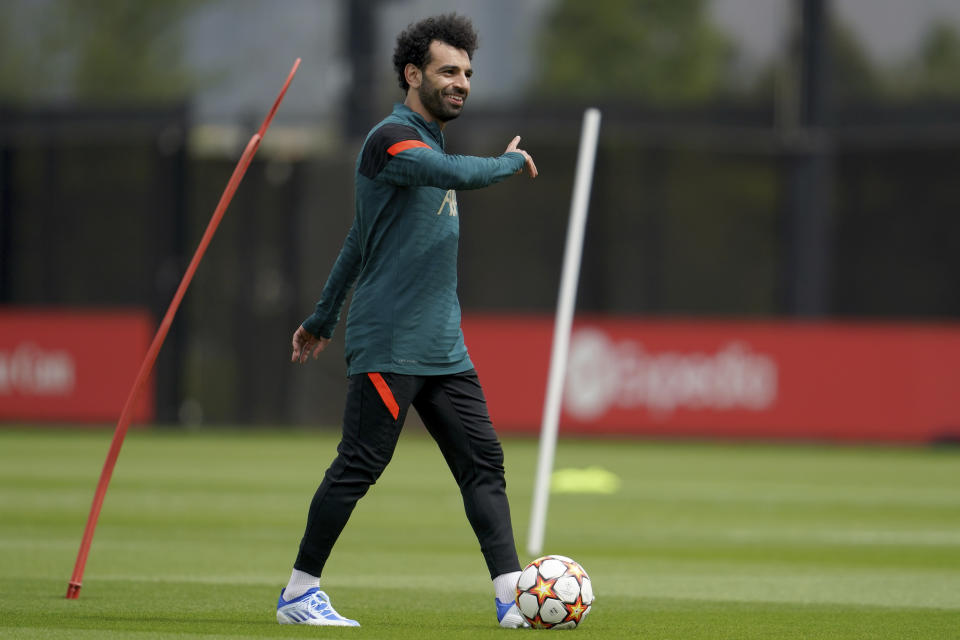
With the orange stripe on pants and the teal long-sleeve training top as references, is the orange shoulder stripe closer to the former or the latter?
the teal long-sleeve training top

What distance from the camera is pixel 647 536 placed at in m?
11.7

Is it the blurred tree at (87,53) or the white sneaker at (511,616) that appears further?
the blurred tree at (87,53)

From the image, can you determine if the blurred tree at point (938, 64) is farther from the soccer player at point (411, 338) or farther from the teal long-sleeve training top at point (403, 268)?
the teal long-sleeve training top at point (403, 268)

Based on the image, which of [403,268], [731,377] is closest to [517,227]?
[731,377]

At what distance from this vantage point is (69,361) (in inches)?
917

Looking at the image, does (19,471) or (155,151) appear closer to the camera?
(19,471)

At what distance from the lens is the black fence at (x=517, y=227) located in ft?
82.3

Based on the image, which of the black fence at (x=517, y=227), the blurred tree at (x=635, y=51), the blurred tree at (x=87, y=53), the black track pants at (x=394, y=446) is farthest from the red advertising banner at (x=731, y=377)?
the black track pants at (x=394, y=446)

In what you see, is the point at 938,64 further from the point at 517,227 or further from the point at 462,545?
the point at 462,545

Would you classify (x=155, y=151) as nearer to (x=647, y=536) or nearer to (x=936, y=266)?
(x=936, y=266)

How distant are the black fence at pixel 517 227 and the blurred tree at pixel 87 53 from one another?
1.42 metres

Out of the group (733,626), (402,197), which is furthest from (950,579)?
(402,197)

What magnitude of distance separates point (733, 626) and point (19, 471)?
34.5 feet

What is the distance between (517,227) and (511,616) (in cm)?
1979
